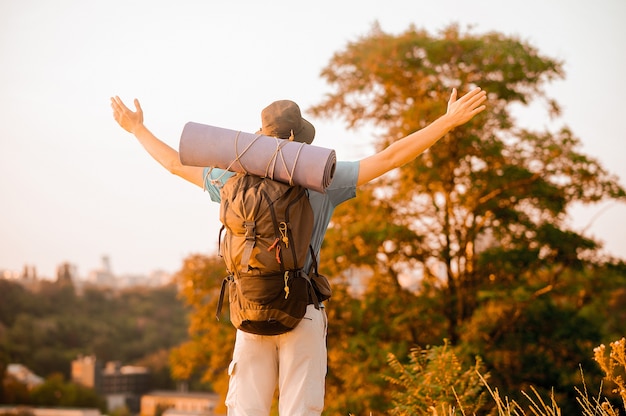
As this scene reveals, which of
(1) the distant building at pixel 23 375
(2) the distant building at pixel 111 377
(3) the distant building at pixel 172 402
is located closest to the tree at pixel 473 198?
(3) the distant building at pixel 172 402

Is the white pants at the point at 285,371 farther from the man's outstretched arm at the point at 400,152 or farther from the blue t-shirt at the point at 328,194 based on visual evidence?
the man's outstretched arm at the point at 400,152

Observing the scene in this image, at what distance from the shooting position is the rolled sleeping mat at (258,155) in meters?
2.76

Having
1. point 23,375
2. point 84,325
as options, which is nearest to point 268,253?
point 23,375

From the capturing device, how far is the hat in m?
2.95

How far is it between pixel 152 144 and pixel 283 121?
0.65 meters

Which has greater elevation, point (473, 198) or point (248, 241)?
point (473, 198)

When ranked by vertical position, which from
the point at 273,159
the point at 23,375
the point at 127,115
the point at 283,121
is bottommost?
the point at 23,375

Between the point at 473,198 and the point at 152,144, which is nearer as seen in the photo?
the point at 152,144

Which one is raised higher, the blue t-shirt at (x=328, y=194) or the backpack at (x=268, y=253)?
the blue t-shirt at (x=328, y=194)

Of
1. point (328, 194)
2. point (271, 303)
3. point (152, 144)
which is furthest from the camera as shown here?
point (152, 144)

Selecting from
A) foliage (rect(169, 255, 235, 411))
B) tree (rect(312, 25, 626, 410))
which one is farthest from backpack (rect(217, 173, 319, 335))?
foliage (rect(169, 255, 235, 411))

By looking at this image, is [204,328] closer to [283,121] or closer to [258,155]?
[283,121]

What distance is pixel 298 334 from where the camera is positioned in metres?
2.82

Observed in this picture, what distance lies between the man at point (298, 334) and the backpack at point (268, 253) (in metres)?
0.08
